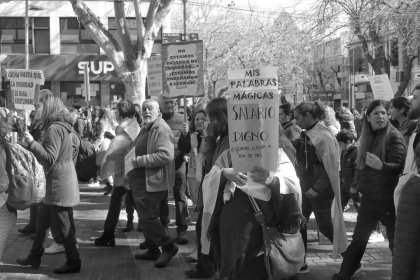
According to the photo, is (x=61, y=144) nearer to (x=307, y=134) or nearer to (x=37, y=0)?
(x=307, y=134)

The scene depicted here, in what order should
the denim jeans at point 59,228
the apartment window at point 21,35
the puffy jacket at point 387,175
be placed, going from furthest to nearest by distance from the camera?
the apartment window at point 21,35, the denim jeans at point 59,228, the puffy jacket at point 387,175

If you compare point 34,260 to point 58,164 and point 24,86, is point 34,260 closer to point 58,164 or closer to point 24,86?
point 58,164

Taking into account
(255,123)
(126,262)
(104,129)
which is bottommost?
(126,262)

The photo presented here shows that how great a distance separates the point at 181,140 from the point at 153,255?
66.5 inches

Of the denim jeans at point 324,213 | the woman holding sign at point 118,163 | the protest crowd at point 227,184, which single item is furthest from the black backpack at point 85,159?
the denim jeans at point 324,213

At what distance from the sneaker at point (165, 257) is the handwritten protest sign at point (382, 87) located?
526cm

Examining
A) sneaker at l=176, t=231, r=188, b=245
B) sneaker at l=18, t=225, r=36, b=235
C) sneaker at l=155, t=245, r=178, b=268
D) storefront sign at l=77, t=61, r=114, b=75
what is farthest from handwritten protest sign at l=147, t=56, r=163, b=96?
storefront sign at l=77, t=61, r=114, b=75

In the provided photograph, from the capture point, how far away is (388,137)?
5691mm

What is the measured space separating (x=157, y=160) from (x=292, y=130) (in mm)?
1542

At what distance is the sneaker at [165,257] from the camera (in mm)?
6762

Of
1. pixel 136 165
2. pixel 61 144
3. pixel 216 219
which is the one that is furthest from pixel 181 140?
pixel 216 219

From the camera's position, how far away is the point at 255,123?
12.2 ft

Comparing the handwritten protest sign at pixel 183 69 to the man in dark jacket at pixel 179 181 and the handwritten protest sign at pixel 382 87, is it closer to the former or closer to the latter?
the man in dark jacket at pixel 179 181

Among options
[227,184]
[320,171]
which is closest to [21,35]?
[320,171]
